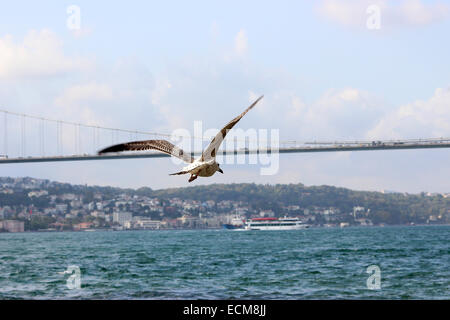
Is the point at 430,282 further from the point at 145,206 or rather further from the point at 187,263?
the point at 145,206

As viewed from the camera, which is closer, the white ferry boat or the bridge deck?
the bridge deck

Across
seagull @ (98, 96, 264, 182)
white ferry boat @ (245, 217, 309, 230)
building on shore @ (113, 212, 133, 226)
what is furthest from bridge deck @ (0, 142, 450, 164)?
building on shore @ (113, 212, 133, 226)

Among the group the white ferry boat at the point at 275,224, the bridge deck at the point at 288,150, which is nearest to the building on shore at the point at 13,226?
the white ferry boat at the point at 275,224

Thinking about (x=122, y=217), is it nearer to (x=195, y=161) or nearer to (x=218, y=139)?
(x=195, y=161)

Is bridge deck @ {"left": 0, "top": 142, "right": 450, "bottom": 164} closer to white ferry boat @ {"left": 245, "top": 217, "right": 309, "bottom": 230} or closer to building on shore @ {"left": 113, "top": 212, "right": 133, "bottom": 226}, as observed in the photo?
white ferry boat @ {"left": 245, "top": 217, "right": 309, "bottom": 230}
